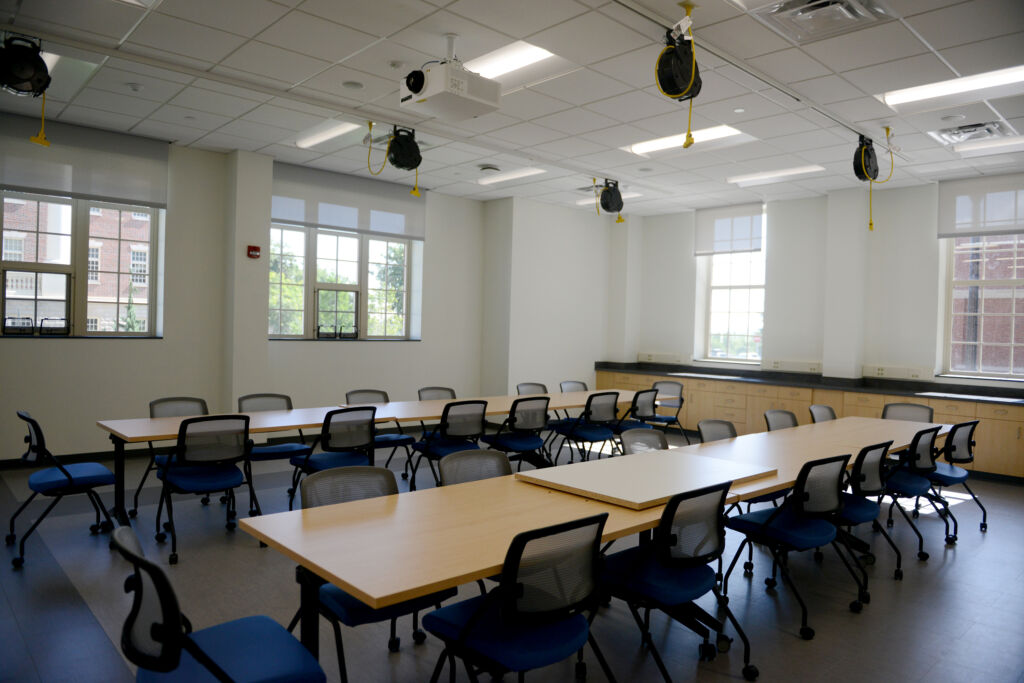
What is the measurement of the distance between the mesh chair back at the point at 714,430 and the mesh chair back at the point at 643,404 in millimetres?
2201

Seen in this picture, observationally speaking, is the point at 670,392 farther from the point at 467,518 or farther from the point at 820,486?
the point at 467,518

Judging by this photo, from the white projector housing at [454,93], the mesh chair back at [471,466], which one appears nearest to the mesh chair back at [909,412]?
the mesh chair back at [471,466]

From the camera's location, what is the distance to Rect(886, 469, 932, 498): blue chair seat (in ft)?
15.7

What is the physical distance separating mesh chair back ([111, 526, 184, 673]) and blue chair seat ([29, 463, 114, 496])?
2777mm

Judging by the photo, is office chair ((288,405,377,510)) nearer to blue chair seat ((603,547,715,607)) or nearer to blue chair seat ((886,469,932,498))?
blue chair seat ((603,547,715,607))

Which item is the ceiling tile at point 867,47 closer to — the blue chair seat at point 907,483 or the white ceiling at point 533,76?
the white ceiling at point 533,76

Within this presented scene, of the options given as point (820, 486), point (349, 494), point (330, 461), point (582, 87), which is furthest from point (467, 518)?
point (582, 87)

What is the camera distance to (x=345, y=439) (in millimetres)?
5027

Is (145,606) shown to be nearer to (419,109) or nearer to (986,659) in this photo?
(986,659)

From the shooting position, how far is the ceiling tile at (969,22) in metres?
3.67

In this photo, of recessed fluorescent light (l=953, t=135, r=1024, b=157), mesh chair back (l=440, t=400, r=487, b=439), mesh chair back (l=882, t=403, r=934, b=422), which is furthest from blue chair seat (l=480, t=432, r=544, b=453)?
recessed fluorescent light (l=953, t=135, r=1024, b=157)

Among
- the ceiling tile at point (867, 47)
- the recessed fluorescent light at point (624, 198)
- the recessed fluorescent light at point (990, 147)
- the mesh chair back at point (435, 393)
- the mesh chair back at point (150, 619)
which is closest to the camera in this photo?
the mesh chair back at point (150, 619)

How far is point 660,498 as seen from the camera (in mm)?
3010

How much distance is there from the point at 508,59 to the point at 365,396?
3.57 m
